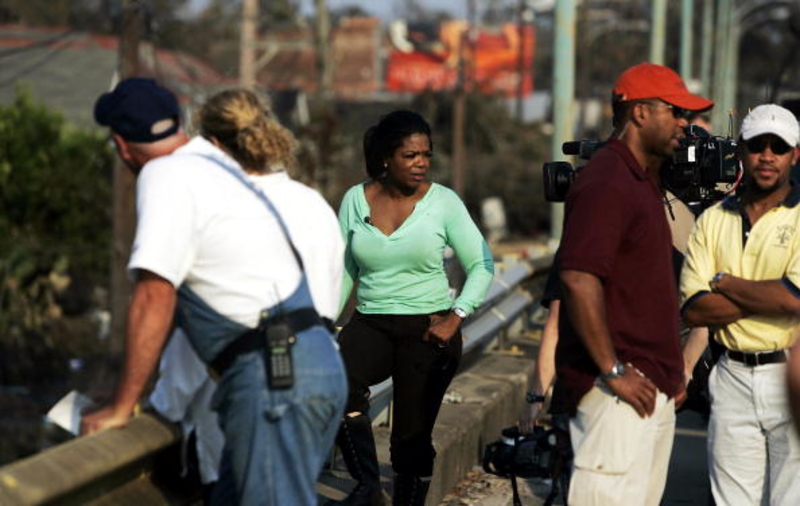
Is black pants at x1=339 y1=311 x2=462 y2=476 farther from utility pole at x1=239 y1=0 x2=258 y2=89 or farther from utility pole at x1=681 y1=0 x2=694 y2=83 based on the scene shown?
utility pole at x1=239 y1=0 x2=258 y2=89

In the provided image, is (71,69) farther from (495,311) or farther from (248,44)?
(495,311)

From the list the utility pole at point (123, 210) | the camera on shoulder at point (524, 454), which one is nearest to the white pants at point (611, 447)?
the camera on shoulder at point (524, 454)

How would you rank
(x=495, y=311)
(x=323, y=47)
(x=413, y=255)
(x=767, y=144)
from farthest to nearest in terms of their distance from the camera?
(x=323, y=47), (x=495, y=311), (x=413, y=255), (x=767, y=144)

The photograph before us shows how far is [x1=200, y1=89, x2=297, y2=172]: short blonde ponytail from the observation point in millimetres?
4871

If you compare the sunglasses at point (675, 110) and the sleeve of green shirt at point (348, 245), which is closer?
the sunglasses at point (675, 110)

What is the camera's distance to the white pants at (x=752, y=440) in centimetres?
601

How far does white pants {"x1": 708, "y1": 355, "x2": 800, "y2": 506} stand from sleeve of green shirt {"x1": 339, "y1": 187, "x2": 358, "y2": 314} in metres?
1.73

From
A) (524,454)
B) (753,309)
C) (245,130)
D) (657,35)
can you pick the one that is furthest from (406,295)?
(657,35)

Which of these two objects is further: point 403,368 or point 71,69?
point 71,69

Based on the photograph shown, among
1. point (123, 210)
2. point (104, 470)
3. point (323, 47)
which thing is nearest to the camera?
point (104, 470)

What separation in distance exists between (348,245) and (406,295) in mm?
335

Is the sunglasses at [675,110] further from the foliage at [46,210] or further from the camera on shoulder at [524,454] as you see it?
the foliage at [46,210]

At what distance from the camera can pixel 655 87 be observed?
5.22 m

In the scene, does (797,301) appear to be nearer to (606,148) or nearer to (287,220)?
(606,148)
